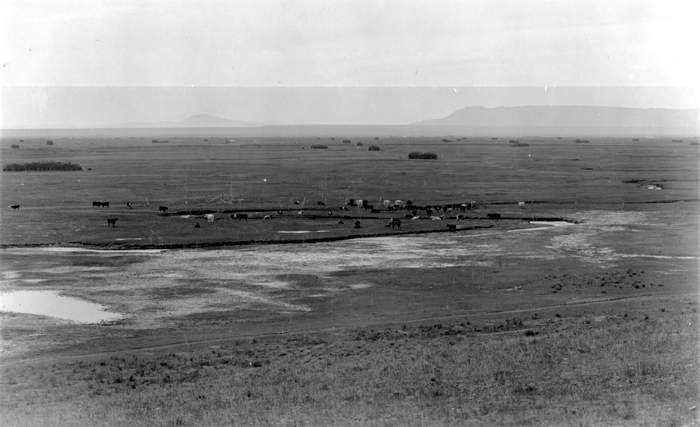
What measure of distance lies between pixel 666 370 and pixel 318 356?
9.66 metres

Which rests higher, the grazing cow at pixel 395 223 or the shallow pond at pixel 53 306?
the grazing cow at pixel 395 223

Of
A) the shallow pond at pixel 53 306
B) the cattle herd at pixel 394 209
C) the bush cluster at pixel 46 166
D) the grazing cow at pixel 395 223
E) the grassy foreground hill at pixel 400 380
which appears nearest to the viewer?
the grassy foreground hill at pixel 400 380

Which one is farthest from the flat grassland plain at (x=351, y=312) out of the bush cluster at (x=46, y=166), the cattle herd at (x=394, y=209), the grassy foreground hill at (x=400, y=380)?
the bush cluster at (x=46, y=166)

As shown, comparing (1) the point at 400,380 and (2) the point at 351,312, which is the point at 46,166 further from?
(1) the point at 400,380

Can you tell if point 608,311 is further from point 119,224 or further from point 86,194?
point 86,194

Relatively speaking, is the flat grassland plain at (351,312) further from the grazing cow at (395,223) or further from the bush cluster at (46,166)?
the bush cluster at (46,166)

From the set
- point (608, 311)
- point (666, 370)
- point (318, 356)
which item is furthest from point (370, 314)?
point (666, 370)

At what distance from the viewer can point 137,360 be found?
2192 cm

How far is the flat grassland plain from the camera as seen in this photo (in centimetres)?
1694

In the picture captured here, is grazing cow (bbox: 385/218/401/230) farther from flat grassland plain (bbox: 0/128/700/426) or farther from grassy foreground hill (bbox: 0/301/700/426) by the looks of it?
grassy foreground hill (bbox: 0/301/700/426)

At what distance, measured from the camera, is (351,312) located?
2830cm

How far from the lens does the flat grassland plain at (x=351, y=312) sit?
16938 millimetres

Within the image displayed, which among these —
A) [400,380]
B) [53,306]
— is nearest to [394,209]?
[53,306]


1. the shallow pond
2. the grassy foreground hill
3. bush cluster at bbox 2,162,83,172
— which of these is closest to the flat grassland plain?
the grassy foreground hill
